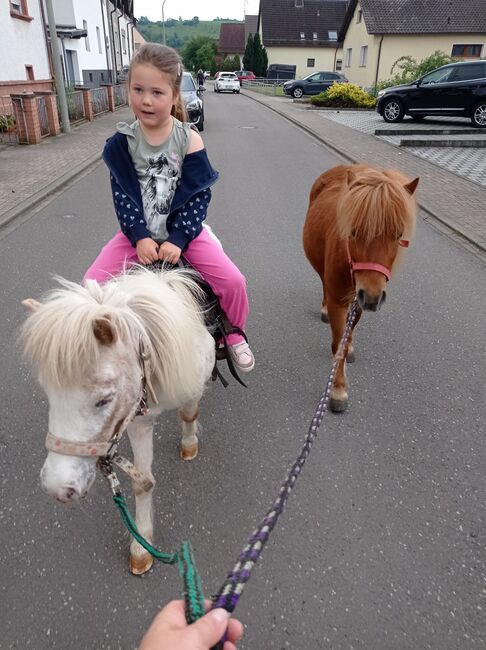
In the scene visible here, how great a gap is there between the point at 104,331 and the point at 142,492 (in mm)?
1092

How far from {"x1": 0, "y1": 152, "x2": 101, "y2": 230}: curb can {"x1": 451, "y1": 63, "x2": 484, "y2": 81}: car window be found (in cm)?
1354

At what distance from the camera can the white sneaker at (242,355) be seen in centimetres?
266

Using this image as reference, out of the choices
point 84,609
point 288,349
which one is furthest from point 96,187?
point 84,609

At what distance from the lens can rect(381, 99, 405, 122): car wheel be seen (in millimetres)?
18222

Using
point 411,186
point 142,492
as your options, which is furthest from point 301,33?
point 142,492

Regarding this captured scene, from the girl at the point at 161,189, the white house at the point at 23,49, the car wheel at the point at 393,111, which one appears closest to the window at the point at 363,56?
the car wheel at the point at 393,111

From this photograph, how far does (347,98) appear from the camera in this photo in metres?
25.5

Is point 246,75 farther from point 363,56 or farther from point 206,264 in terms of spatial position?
point 206,264

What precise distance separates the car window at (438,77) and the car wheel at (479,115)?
156 cm

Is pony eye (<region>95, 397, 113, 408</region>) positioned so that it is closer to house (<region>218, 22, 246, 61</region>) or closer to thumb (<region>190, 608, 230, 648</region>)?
thumb (<region>190, 608, 230, 648</region>)

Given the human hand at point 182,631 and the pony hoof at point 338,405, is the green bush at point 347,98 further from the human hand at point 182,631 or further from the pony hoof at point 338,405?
the human hand at point 182,631

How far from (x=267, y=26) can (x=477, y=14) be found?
31097 millimetres

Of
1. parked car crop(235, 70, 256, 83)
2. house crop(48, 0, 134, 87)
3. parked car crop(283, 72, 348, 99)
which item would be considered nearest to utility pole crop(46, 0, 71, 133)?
house crop(48, 0, 134, 87)

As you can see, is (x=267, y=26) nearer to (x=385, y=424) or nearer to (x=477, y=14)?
(x=477, y=14)
